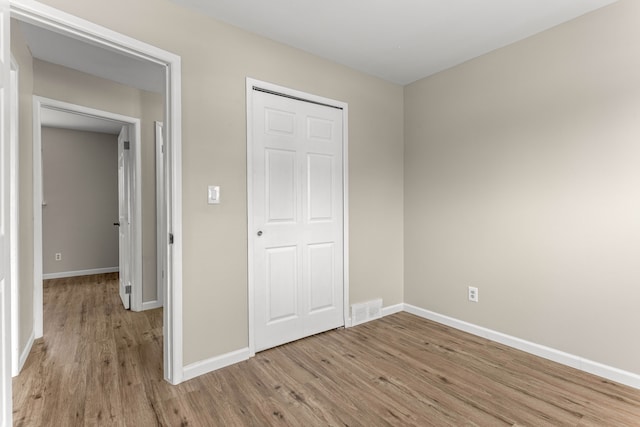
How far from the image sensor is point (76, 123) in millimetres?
4867

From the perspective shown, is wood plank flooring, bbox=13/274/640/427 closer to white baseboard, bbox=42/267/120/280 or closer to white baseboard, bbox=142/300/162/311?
white baseboard, bbox=142/300/162/311

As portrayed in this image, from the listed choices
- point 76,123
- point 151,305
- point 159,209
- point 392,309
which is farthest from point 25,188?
point 392,309

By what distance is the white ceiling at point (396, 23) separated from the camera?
2.12 m

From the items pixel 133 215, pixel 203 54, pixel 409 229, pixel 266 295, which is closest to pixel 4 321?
pixel 266 295

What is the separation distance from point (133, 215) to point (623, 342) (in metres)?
4.37

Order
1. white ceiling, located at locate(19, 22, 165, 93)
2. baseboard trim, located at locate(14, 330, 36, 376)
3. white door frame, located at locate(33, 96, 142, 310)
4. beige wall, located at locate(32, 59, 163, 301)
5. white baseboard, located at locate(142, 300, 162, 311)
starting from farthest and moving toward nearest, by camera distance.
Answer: white baseboard, located at locate(142, 300, 162, 311), beige wall, located at locate(32, 59, 163, 301), white door frame, located at locate(33, 96, 142, 310), white ceiling, located at locate(19, 22, 165, 93), baseboard trim, located at locate(14, 330, 36, 376)

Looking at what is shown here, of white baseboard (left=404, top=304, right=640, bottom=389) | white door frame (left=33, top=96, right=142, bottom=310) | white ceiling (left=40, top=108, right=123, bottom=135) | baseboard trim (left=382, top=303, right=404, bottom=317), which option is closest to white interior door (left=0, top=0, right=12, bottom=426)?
white door frame (left=33, top=96, right=142, bottom=310)

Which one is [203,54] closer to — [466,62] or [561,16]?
[466,62]

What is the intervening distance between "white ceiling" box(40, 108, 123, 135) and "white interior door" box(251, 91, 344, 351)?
9.49 ft

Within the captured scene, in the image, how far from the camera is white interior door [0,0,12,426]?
4.01ft

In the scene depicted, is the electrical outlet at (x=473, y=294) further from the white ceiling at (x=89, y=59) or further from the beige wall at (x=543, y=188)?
the white ceiling at (x=89, y=59)

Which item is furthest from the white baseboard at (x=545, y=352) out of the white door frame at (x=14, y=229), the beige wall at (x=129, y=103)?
the white door frame at (x=14, y=229)

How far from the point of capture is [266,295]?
259 centimetres

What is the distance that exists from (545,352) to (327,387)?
1710 millimetres
